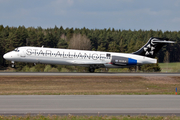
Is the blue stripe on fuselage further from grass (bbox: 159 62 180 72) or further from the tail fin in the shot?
grass (bbox: 159 62 180 72)

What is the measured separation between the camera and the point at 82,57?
4147 centimetres

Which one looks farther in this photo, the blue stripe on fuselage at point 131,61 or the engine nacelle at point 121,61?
the blue stripe on fuselage at point 131,61

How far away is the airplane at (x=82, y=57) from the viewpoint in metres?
40.6

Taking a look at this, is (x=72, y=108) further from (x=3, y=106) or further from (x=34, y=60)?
(x=34, y=60)

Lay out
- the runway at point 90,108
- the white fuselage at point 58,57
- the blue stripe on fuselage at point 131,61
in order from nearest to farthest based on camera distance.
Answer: the runway at point 90,108
the white fuselage at point 58,57
the blue stripe on fuselage at point 131,61

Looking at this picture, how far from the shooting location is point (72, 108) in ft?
47.8

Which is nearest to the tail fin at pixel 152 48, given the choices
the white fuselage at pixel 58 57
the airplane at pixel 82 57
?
the airplane at pixel 82 57

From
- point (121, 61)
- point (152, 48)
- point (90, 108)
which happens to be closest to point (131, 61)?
point (121, 61)

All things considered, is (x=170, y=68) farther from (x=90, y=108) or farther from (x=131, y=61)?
(x=90, y=108)

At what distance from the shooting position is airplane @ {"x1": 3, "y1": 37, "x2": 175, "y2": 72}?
40.6 meters
